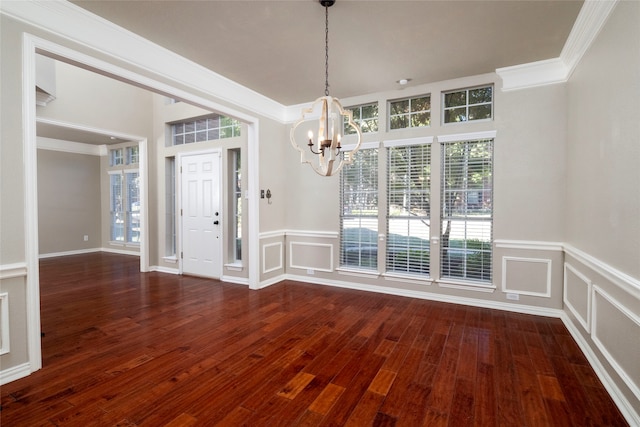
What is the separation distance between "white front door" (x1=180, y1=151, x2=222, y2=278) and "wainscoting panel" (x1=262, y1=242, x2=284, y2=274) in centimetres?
91

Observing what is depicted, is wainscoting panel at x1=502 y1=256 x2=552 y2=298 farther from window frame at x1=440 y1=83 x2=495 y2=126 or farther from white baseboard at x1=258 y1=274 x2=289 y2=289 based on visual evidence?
white baseboard at x1=258 y1=274 x2=289 y2=289

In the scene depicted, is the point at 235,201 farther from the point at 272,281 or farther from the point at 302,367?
the point at 302,367

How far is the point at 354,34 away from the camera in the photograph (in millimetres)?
3000

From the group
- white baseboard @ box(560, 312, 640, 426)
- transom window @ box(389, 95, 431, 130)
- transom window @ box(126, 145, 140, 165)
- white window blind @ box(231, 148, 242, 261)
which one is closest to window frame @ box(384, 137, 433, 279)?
transom window @ box(389, 95, 431, 130)

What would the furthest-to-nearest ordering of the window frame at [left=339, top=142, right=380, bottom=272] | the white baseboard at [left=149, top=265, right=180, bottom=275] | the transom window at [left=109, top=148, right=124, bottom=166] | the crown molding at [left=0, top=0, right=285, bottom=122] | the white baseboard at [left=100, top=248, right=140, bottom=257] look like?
1. the transom window at [left=109, top=148, right=124, bottom=166]
2. the white baseboard at [left=100, top=248, right=140, bottom=257]
3. the white baseboard at [left=149, top=265, right=180, bottom=275]
4. the window frame at [left=339, top=142, right=380, bottom=272]
5. the crown molding at [left=0, top=0, right=285, bottom=122]

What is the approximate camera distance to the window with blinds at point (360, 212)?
468 centimetres

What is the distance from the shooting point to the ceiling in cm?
258

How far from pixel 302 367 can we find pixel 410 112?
3.64 meters

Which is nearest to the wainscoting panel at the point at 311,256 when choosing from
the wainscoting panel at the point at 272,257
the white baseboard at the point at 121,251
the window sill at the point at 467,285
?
the wainscoting panel at the point at 272,257

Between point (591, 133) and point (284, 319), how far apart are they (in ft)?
11.4

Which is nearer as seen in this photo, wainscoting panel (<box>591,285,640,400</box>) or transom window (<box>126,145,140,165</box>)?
wainscoting panel (<box>591,285,640,400</box>)

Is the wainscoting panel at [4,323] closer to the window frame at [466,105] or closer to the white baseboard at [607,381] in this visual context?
the white baseboard at [607,381]

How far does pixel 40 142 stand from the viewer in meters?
7.44

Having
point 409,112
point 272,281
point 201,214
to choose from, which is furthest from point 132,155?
point 409,112
